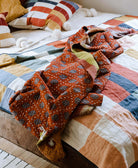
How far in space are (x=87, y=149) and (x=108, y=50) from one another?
2.43 feet

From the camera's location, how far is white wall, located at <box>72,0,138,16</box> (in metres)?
2.56

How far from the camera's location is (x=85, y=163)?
100 centimetres

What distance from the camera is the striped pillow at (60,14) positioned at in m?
2.10

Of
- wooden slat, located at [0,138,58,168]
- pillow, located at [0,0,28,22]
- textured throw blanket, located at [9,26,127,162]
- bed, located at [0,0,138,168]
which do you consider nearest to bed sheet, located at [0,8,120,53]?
bed, located at [0,0,138,168]

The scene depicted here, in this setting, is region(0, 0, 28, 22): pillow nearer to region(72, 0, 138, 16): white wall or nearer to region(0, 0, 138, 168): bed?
region(0, 0, 138, 168): bed

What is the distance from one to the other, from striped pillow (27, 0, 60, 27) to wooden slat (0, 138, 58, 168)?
122 cm

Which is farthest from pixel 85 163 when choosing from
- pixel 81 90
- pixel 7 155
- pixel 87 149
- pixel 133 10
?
pixel 133 10

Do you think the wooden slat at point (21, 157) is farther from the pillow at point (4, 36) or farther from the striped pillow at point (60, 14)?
the striped pillow at point (60, 14)

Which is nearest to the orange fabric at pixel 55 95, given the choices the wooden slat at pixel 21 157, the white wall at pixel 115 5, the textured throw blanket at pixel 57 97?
the textured throw blanket at pixel 57 97

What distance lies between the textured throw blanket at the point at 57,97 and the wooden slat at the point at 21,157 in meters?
0.33

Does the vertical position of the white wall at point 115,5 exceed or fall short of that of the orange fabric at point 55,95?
it exceeds it

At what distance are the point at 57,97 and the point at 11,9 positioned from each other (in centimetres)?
151

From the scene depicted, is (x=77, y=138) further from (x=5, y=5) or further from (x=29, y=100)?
(x=5, y=5)

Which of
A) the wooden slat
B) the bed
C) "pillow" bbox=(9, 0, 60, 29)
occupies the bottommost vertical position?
the wooden slat
